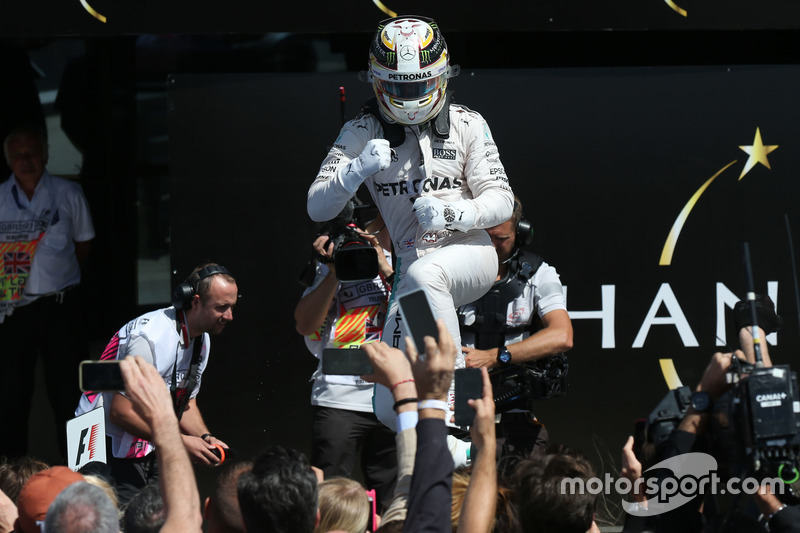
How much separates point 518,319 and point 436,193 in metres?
0.90

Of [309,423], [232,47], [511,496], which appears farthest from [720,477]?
[232,47]

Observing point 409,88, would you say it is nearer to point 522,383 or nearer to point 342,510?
point 522,383

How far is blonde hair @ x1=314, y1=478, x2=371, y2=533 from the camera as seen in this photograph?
2.76 m

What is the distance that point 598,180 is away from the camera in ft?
18.2

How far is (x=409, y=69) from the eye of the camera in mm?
3867

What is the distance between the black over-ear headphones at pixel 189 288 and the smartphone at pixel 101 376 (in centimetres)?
187

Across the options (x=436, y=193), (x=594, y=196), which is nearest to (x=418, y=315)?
(x=436, y=193)

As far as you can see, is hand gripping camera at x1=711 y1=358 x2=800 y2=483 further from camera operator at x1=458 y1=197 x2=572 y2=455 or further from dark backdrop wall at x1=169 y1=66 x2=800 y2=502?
dark backdrop wall at x1=169 y1=66 x2=800 y2=502

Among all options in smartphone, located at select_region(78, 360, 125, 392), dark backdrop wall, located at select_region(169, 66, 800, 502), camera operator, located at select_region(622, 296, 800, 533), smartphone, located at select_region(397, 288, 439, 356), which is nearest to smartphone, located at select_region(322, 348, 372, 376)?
smartphone, located at select_region(397, 288, 439, 356)

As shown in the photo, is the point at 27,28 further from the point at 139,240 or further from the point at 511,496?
the point at 511,496

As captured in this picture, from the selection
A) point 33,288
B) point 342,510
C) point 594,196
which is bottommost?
point 342,510

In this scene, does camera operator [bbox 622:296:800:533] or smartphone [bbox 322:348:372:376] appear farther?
smartphone [bbox 322:348:372:376]

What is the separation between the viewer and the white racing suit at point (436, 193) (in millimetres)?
3959

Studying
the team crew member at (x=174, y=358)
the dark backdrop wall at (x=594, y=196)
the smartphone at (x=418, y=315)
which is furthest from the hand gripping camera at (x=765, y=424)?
the dark backdrop wall at (x=594, y=196)
